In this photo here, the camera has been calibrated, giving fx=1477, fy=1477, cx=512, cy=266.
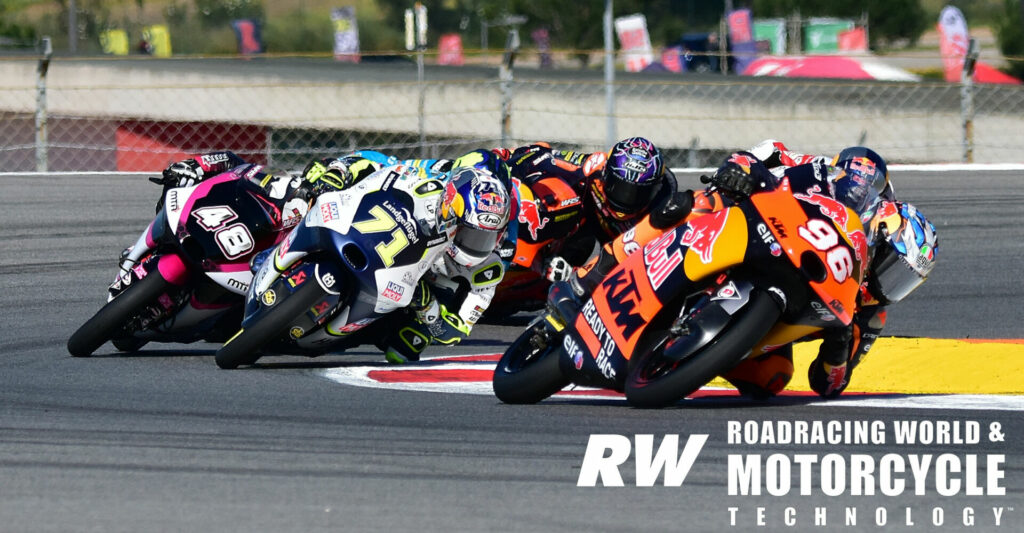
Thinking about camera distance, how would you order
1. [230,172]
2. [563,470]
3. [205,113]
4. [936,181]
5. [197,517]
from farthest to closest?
[205,113], [936,181], [230,172], [563,470], [197,517]

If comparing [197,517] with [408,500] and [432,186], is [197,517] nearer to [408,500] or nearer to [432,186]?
[408,500]

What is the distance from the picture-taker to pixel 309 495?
4.48 metres

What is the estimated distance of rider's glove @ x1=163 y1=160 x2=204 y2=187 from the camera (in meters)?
8.19

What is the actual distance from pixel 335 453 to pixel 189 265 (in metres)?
3.11

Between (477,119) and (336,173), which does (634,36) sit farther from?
(336,173)

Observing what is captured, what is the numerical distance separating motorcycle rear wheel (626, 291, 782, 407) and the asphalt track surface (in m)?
0.12

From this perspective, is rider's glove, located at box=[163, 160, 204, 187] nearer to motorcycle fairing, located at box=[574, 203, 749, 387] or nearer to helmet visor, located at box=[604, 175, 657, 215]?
helmet visor, located at box=[604, 175, 657, 215]

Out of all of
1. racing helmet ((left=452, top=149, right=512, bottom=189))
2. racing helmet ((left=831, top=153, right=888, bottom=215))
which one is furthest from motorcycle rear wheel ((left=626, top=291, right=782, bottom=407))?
racing helmet ((left=452, top=149, right=512, bottom=189))

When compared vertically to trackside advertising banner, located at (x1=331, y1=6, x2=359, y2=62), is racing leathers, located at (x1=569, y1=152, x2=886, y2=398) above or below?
above

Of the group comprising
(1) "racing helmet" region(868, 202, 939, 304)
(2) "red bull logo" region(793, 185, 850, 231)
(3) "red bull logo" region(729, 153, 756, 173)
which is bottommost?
(1) "racing helmet" region(868, 202, 939, 304)

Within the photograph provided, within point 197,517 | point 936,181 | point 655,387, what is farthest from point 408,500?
point 936,181

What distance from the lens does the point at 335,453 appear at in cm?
512

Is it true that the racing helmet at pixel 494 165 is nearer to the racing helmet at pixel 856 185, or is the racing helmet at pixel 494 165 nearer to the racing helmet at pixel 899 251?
the racing helmet at pixel 856 185

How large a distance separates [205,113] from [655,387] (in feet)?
65.0
